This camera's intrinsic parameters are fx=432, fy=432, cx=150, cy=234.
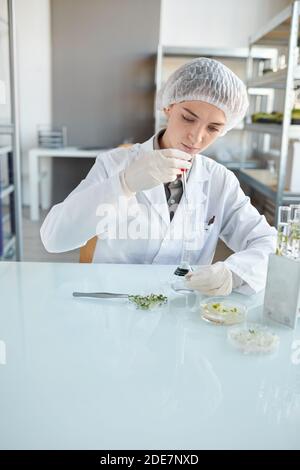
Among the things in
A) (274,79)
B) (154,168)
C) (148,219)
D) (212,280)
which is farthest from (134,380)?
(274,79)

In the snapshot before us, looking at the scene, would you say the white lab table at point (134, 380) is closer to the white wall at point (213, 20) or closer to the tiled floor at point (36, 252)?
the tiled floor at point (36, 252)

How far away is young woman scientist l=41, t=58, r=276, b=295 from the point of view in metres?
1.05

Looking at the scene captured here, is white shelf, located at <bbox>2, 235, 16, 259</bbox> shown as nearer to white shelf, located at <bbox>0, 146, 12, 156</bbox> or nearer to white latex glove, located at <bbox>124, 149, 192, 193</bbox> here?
white shelf, located at <bbox>0, 146, 12, 156</bbox>

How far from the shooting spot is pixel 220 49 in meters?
3.92

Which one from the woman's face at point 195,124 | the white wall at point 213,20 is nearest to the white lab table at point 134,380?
the woman's face at point 195,124

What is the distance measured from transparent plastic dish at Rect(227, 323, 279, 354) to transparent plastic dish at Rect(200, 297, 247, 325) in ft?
0.20

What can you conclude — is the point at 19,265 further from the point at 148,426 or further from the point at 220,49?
the point at 220,49

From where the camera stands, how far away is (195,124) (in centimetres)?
119

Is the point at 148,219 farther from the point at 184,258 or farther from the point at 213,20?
the point at 213,20

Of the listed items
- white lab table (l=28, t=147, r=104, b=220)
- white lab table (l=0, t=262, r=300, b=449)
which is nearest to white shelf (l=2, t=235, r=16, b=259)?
white lab table (l=28, t=147, r=104, b=220)

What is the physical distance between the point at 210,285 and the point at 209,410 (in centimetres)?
41

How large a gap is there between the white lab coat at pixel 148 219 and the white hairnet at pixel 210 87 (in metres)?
0.20

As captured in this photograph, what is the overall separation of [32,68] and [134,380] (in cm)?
432

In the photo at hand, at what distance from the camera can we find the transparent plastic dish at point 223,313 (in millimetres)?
854
